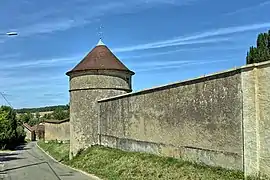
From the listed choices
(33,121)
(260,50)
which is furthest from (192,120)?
(33,121)

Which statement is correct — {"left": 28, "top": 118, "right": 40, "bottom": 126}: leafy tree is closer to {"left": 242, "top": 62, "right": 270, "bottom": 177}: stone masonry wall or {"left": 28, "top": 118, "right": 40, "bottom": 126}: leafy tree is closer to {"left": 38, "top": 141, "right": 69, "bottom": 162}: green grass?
{"left": 38, "top": 141, "right": 69, "bottom": 162}: green grass

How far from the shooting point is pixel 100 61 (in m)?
32.3

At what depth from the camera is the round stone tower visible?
31547 mm

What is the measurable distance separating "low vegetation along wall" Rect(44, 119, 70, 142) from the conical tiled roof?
2366cm

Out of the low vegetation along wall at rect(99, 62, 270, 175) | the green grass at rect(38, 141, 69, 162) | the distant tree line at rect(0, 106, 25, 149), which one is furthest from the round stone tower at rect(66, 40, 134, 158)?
the distant tree line at rect(0, 106, 25, 149)

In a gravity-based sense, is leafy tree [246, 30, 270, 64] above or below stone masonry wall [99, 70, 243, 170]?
above

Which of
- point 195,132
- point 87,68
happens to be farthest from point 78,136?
point 195,132

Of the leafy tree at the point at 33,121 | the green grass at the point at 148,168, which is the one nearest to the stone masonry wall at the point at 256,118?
the green grass at the point at 148,168

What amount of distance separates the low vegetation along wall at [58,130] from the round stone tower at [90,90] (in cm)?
2391

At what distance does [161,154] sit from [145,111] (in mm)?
3016

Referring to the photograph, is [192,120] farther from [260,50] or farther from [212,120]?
[260,50]

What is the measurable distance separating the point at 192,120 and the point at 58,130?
47356 mm

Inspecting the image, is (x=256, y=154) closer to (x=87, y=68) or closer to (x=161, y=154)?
(x=161, y=154)

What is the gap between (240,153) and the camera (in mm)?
12016
